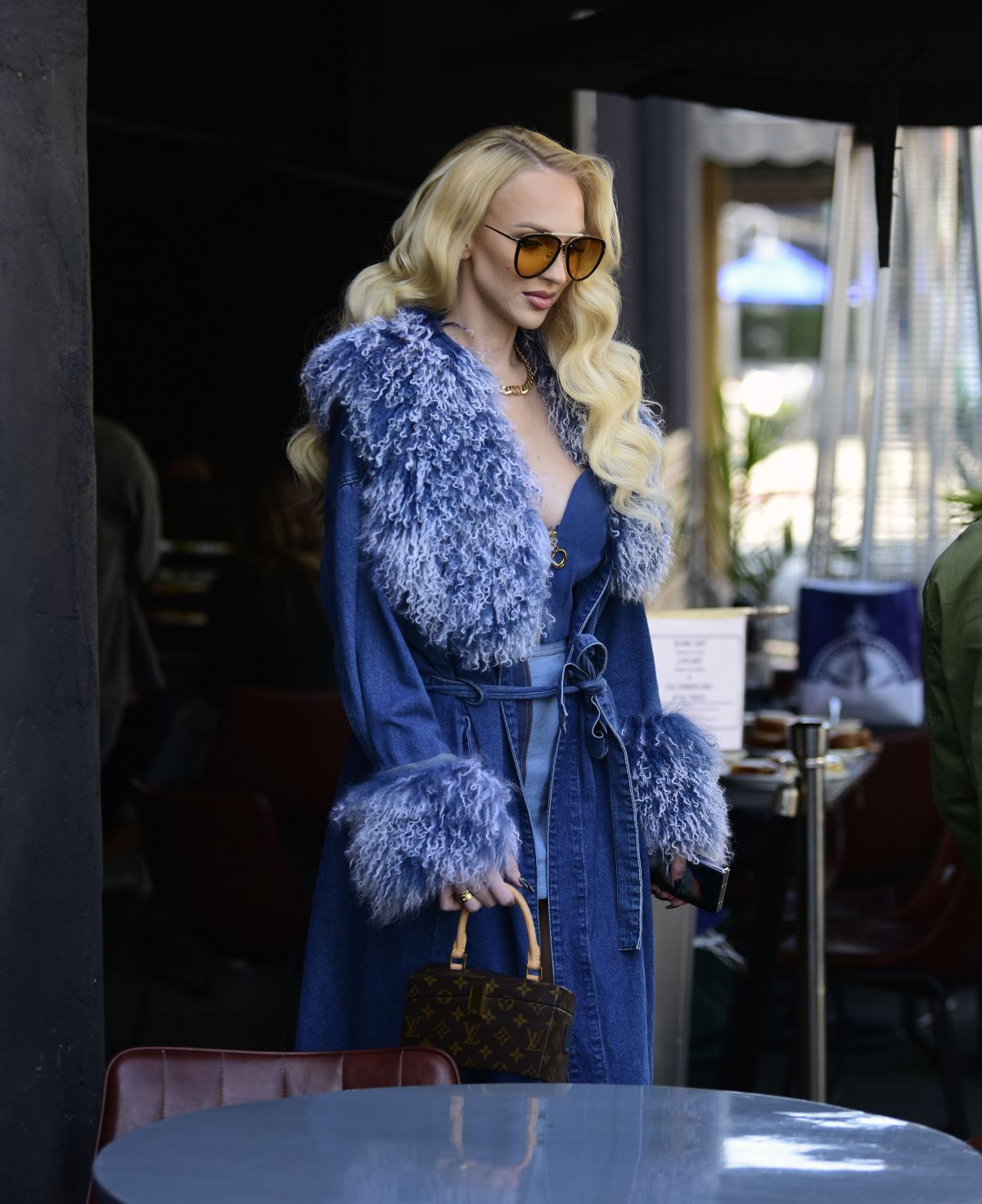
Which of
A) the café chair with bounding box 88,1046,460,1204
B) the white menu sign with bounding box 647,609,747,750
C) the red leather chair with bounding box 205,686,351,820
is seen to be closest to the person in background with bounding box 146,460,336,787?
the red leather chair with bounding box 205,686,351,820

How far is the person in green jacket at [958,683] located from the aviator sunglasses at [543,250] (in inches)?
24.8

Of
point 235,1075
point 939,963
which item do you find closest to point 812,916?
point 939,963

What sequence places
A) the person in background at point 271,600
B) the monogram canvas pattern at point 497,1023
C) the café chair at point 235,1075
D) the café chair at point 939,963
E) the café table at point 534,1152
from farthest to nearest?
the person in background at point 271,600 → the café chair at point 939,963 → the monogram canvas pattern at point 497,1023 → the café chair at point 235,1075 → the café table at point 534,1152

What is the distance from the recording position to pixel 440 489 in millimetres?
2145

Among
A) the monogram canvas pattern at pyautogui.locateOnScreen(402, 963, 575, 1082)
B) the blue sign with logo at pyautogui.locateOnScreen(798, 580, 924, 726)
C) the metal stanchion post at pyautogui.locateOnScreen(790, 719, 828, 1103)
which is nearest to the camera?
the monogram canvas pattern at pyautogui.locateOnScreen(402, 963, 575, 1082)

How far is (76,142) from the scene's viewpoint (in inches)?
87.2

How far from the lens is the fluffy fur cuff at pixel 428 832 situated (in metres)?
2.03

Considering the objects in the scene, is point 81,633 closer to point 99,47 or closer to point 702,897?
point 702,897

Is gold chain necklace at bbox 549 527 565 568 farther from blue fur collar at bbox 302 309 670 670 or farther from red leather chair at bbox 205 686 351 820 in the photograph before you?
red leather chair at bbox 205 686 351 820

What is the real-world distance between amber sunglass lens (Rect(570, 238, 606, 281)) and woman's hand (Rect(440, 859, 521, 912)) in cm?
82

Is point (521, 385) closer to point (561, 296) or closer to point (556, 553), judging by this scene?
point (561, 296)

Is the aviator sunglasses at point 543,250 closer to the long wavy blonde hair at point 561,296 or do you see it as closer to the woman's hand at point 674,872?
the long wavy blonde hair at point 561,296

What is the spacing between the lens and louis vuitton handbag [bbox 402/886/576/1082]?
6.39 feet

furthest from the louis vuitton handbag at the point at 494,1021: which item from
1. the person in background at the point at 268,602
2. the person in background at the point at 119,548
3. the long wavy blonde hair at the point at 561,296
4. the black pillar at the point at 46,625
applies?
the person in background at the point at 119,548
